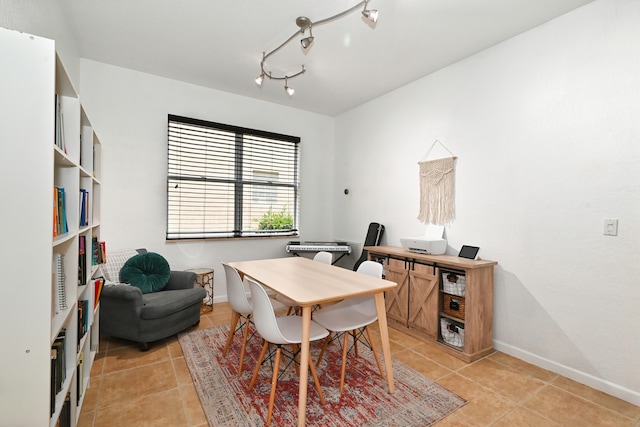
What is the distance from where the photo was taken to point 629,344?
2.21 metres

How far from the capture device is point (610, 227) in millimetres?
2297

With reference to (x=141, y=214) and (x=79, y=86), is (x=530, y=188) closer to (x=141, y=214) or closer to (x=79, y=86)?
(x=141, y=214)

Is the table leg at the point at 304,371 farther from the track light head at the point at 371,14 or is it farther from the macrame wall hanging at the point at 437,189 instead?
the macrame wall hanging at the point at 437,189

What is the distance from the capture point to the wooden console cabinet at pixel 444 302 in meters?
2.77

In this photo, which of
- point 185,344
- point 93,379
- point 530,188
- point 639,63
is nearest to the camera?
point 639,63

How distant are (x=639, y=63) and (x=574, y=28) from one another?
565 millimetres

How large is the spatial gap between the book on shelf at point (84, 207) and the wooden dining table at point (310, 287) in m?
1.14

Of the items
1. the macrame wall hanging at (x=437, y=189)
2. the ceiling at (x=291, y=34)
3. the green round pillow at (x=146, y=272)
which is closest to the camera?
the ceiling at (x=291, y=34)

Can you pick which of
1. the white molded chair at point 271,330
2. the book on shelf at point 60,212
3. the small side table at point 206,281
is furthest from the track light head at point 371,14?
the small side table at point 206,281

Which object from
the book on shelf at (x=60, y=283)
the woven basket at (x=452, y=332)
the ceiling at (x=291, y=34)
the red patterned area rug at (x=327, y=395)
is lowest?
the red patterned area rug at (x=327, y=395)

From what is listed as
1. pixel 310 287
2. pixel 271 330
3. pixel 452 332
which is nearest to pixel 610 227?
pixel 452 332

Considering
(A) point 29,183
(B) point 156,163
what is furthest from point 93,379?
(B) point 156,163

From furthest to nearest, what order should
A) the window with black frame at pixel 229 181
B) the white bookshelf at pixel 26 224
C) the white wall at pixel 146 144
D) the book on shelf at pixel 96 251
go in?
the window with black frame at pixel 229 181 → the white wall at pixel 146 144 → the book on shelf at pixel 96 251 → the white bookshelf at pixel 26 224

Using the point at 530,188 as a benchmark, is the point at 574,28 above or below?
above
